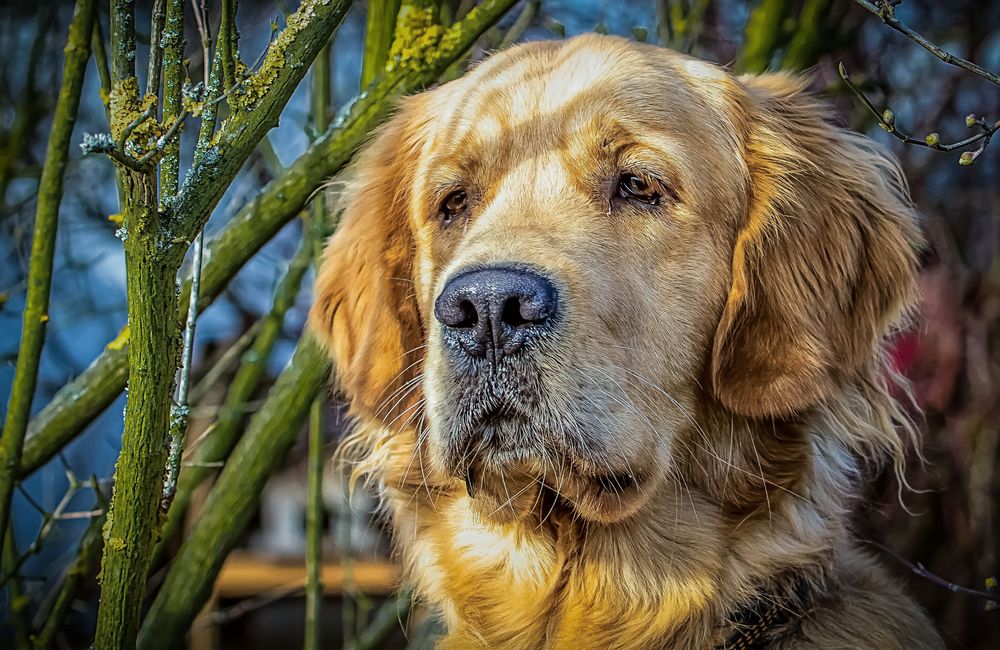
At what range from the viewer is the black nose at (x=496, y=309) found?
2271 mm

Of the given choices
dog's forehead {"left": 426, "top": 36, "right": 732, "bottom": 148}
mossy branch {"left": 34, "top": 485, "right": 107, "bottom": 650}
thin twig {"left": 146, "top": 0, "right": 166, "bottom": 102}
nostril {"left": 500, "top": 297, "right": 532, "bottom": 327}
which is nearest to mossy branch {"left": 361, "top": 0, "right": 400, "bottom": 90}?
dog's forehead {"left": 426, "top": 36, "right": 732, "bottom": 148}

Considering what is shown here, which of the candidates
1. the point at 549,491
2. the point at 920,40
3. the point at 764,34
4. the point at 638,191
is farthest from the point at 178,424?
the point at 764,34

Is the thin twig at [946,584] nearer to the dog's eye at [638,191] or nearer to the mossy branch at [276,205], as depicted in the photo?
the dog's eye at [638,191]

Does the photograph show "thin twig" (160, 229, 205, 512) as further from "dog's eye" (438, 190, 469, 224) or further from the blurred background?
the blurred background

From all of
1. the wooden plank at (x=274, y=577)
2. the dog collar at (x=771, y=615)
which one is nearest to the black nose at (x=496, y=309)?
the dog collar at (x=771, y=615)

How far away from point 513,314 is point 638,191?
2.31ft

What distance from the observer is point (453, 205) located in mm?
3086

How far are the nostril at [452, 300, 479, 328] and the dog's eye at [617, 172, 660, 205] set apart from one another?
727mm

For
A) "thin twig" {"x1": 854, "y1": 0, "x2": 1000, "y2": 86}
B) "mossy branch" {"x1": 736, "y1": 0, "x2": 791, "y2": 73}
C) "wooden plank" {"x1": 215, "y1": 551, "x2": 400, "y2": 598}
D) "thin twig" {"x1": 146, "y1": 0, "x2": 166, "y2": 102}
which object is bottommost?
"wooden plank" {"x1": 215, "y1": 551, "x2": 400, "y2": 598}

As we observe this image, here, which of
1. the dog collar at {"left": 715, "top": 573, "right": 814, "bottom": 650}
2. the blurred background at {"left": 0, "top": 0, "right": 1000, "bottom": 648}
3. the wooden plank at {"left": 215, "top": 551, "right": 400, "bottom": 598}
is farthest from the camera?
the wooden plank at {"left": 215, "top": 551, "right": 400, "bottom": 598}

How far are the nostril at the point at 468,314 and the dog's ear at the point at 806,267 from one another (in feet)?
2.62

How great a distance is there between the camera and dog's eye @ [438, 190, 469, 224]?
305 centimetres

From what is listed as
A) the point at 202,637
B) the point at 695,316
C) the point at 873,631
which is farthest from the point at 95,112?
the point at 873,631

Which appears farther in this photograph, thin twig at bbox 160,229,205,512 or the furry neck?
the furry neck
